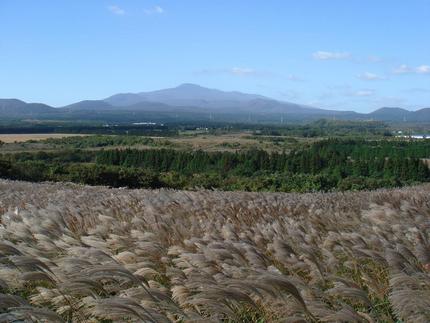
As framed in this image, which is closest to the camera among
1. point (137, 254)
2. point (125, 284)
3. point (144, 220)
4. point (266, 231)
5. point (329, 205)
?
point (125, 284)

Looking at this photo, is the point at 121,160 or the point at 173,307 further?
the point at 121,160

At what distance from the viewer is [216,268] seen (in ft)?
17.8

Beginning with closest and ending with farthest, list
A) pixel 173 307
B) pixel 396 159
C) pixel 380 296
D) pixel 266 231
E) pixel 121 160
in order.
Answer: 1. pixel 173 307
2. pixel 380 296
3. pixel 266 231
4. pixel 396 159
5. pixel 121 160

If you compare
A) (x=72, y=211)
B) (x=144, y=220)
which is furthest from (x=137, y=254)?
(x=72, y=211)

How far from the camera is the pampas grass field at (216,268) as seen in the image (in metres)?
4.04

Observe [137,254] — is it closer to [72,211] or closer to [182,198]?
[72,211]

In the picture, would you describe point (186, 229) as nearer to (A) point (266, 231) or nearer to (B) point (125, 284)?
(A) point (266, 231)

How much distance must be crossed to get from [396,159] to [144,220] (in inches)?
3133

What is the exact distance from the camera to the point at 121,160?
3652 inches

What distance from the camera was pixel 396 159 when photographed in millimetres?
83625

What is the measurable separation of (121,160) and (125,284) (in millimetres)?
88424

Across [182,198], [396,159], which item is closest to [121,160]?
[396,159]

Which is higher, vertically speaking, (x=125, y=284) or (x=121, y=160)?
(x=125, y=284)

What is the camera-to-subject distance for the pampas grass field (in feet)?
13.3
